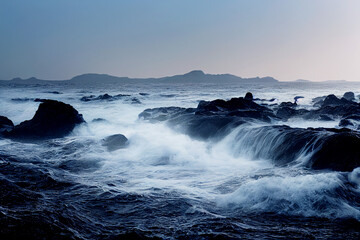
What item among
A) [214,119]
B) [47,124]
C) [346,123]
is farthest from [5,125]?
[346,123]

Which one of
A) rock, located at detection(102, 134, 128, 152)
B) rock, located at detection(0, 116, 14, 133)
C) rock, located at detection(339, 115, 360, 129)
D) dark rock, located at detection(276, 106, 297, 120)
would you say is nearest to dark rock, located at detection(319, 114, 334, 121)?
→ rock, located at detection(339, 115, 360, 129)

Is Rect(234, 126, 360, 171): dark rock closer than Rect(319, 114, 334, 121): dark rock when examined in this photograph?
Yes

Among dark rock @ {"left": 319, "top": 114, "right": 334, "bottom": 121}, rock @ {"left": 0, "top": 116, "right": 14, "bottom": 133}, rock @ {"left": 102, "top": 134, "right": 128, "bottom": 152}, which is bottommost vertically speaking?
rock @ {"left": 102, "top": 134, "right": 128, "bottom": 152}

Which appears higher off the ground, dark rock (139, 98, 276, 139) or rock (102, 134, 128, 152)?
dark rock (139, 98, 276, 139)

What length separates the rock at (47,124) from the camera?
1535cm

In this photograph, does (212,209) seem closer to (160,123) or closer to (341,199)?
(341,199)

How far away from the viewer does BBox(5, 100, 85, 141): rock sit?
1535cm

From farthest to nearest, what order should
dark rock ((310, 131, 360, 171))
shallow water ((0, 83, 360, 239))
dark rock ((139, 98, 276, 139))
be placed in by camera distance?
dark rock ((139, 98, 276, 139)) < dark rock ((310, 131, 360, 171)) < shallow water ((0, 83, 360, 239))

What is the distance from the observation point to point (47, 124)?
16078mm

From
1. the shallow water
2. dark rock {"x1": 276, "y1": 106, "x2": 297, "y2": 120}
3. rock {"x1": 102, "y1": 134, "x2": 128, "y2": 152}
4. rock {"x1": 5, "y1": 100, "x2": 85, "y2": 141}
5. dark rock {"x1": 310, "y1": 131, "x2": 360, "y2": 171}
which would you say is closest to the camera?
the shallow water

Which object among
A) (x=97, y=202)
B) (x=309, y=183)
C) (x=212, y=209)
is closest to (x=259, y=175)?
(x=309, y=183)

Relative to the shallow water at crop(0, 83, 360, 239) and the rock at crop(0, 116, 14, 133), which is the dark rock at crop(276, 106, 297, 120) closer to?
the shallow water at crop(0, 83, 360, 239)

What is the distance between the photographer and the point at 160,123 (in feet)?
63.3

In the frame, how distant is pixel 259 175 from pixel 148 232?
4.87 metres
